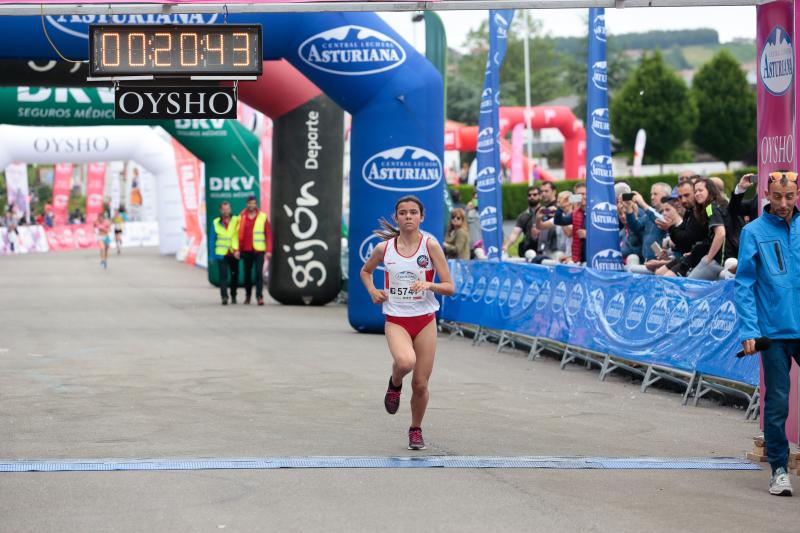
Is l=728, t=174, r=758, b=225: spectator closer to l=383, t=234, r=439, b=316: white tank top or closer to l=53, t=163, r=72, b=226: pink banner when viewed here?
l=383, t=234, r=439, b=316: white tank top

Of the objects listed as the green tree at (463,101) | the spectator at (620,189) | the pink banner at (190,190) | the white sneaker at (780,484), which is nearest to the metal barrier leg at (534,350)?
the spectator at (620,189)

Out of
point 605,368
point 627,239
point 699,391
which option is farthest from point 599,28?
point 699,391

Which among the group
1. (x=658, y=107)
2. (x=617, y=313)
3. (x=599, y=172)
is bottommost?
(x=617, y=313)

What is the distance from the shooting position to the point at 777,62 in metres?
8.95

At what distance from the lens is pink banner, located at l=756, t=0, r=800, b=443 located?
8.83m

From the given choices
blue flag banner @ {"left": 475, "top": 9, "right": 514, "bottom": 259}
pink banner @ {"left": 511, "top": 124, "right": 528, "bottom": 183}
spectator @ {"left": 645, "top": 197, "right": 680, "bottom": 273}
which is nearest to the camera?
spectator @ {"left": 645, "top": 197, "right": 680, "bottom": 273}

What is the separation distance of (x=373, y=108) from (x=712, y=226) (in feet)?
20.9

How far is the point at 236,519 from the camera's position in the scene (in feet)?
22.0

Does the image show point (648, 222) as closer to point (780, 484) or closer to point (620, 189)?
point (620, 189)

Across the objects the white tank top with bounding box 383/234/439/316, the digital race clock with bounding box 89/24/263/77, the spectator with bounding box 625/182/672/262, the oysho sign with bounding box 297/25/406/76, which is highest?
the oysho sign with bounding box 297/25/406/76

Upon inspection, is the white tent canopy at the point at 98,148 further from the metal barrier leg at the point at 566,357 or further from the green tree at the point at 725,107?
the green tree at the point at 725,107

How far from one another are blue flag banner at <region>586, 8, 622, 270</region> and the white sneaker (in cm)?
758

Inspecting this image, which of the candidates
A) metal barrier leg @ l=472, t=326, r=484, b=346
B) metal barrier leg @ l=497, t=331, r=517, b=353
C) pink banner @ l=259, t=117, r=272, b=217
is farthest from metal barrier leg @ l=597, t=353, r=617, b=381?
pink banner @ l=259, t=117, r=272, b=217

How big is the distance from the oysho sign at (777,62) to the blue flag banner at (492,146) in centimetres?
939
